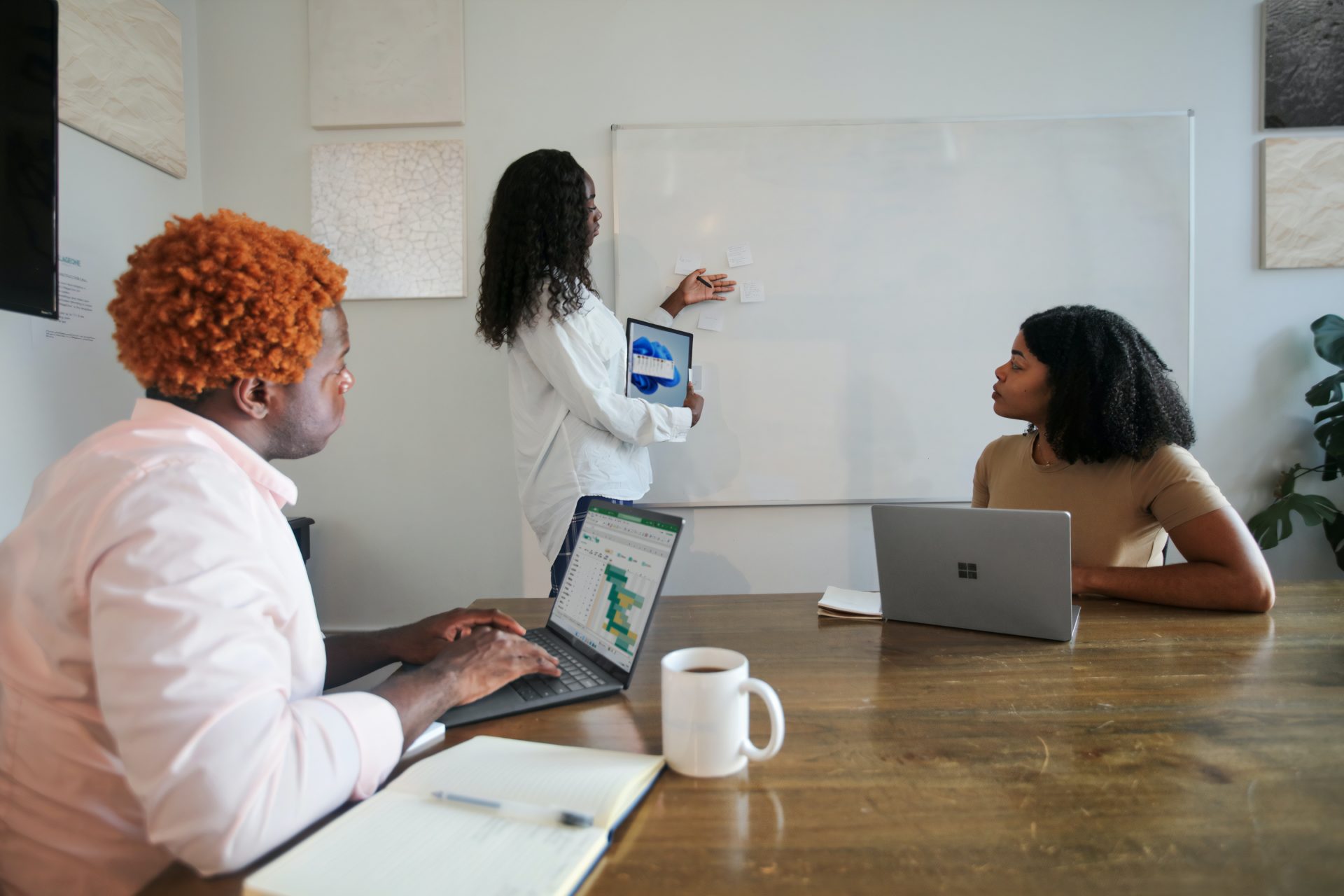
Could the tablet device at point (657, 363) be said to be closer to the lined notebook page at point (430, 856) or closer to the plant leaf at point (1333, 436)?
the lined notebook page at point (430, 856)

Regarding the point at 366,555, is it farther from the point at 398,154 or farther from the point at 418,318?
the point at 398,154

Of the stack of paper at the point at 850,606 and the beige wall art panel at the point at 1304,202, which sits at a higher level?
the beige wall art panel at the point at 1304,202

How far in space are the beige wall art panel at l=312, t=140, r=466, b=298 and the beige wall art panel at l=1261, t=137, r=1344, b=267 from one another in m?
3.06

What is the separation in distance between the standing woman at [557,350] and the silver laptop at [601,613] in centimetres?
83

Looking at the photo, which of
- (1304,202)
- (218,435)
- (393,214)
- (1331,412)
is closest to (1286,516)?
(1331,412)

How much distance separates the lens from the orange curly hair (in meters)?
0.87

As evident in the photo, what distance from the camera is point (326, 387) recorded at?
3.38 ft

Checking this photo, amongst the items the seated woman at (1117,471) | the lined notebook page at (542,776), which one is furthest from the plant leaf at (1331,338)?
the lined notebook page at (542,776)

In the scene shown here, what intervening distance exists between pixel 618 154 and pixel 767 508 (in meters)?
1.47

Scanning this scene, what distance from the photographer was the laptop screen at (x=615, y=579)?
107cm

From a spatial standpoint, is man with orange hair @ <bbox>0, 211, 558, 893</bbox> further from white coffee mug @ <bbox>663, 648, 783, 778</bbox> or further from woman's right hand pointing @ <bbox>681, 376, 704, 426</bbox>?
woman's right hand pointing @ <bbox>681, 376, 704, 426</bbox>

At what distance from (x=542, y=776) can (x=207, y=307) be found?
2.06 ft

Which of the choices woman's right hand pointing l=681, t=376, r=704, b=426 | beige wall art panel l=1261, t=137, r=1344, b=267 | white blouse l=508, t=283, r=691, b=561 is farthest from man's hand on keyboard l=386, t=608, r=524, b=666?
beige wall art panel l=1261, t=137, r=1344, b=267

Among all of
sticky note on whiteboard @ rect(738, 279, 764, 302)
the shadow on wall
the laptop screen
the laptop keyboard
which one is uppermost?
sticky note on whiteboard @ rect(738, 279, 764, 302)
